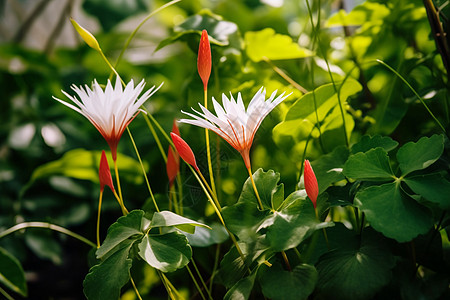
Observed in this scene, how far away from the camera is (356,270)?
319mm

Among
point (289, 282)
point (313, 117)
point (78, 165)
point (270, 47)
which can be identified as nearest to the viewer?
point (289, 282)

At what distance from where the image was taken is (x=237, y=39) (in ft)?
1.78

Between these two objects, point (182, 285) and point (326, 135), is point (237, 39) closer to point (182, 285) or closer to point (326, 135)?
point (326, 135)

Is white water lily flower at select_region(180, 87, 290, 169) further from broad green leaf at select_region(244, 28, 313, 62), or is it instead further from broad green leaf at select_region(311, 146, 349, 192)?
broad green leaf at select_region(244, 28, 313, 62)

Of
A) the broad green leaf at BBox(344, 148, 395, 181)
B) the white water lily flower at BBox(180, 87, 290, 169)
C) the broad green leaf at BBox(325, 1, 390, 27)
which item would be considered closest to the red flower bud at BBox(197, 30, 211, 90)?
the white water lily flower at BBox(180, 87, 290, 169)

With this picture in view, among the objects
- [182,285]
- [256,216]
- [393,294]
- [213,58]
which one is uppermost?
[213,58]

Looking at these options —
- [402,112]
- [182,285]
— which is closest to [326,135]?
[402,112]

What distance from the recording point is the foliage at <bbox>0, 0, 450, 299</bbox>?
32cm

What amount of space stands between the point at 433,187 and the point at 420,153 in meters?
0.04

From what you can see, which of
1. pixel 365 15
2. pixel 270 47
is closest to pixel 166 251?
pixel 270 47

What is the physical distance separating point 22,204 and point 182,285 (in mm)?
431

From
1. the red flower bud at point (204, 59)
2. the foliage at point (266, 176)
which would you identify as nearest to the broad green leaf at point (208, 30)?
the foliage at point (266, 176)

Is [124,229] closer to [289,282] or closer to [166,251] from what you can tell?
[166,251]

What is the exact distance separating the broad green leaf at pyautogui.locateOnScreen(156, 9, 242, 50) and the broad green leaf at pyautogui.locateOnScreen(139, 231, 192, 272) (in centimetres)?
25
